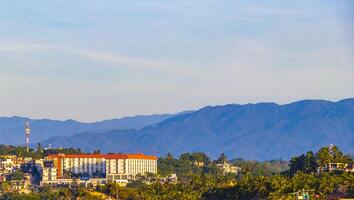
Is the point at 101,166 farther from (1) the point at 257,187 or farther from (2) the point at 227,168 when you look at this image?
(1) the point at 257,187

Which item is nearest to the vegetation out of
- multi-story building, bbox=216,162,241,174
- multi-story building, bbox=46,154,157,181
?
multi-story building, bbox=46,154,157,181

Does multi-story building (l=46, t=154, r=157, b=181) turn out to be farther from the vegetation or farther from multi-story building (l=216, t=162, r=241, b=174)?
the vegetation

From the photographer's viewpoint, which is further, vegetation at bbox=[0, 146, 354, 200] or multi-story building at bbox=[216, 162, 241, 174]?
multi-story building at bbox=[216, 162, 241, 174]

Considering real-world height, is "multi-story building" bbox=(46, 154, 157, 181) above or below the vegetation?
above

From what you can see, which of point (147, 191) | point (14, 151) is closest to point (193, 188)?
point (147, 191)

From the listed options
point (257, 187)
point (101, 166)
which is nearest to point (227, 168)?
point (101, 166)

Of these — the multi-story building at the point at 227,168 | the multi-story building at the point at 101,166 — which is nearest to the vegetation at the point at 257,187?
the multi-story building at the point at 101,166

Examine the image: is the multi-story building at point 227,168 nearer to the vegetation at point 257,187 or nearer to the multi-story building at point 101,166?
the multi-story building at point 101,166

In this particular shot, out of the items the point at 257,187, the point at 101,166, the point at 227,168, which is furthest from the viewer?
the point at 227,168
